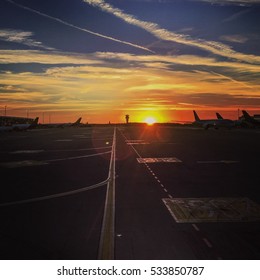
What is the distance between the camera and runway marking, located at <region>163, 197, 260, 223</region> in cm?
1483

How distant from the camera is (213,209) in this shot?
53.5ft

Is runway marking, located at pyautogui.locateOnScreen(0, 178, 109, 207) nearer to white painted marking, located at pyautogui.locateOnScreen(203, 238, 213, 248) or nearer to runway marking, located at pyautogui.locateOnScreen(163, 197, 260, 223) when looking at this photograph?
runway marking, located at pyautogui.locateOnScreen(163, 197, 260, 223)

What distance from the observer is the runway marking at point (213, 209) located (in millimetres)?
14832

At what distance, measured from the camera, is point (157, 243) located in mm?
11789

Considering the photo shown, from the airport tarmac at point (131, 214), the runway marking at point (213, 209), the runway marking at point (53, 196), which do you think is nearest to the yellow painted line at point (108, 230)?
the airport tarmac at point (131, 214)

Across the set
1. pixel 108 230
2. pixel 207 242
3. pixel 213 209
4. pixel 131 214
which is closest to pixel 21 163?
pixel 131 214

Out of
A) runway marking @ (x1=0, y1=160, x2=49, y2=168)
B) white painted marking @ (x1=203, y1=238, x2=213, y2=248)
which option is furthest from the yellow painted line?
runway marking @ (x1=0, y1=160, x2=49, y2=168)

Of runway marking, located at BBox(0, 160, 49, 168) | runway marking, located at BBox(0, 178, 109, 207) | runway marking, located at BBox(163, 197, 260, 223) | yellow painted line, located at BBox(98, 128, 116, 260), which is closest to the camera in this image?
yellow painted line, located at BBox(98, 128, 116, 260)

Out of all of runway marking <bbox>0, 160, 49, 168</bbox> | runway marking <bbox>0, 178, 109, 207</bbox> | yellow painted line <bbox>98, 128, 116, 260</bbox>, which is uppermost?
yellow painted line <bbox>98, 128, 116, 260</bbox>

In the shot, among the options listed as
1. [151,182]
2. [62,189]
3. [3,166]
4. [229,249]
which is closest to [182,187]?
[151,182]

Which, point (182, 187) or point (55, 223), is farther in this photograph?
point (182, 187)

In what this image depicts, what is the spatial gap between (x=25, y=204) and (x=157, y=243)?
8.92 m
